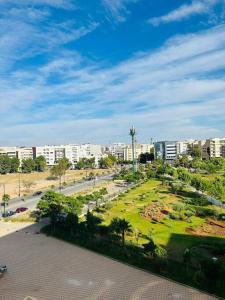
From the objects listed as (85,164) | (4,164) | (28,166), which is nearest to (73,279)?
(4,164)

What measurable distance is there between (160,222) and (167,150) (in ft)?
446

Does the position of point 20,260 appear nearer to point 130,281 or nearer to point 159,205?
point 130,281

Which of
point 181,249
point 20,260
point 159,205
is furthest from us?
point 159,205

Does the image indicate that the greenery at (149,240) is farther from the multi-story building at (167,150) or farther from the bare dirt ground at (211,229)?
the multi-story building at (167,150)

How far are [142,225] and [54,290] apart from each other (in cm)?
1910

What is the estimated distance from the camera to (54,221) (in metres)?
36.3

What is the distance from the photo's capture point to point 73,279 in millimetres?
23953

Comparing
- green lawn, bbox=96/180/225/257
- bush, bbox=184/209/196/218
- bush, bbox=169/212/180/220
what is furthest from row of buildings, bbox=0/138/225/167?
bush, bbox=169/212/180/220

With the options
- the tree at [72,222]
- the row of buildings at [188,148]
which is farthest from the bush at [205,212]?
the row of buildings at [188,148]

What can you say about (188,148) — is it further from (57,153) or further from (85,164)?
(57,153)

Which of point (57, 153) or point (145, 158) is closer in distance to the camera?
point (145, 158)

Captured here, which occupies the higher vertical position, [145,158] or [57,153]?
[57,153]

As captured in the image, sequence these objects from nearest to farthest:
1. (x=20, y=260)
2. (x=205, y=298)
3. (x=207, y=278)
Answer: (x=205, y=298) < (x=207, y=278) < (x=20, y=260)

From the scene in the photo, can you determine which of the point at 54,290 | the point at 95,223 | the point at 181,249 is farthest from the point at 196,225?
the point at 54,290
